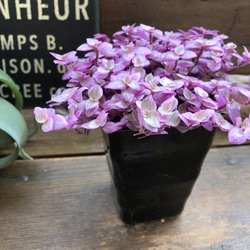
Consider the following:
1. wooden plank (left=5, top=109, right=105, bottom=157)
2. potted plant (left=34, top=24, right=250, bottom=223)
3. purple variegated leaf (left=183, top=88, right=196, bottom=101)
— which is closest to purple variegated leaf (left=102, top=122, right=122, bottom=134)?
potted plant (left=34, top=24, right=250, bottom=223)

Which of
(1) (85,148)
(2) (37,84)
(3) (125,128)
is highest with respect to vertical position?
(3) (125,128)

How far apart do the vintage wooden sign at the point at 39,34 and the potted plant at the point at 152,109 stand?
21cm

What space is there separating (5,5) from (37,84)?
0.19 m

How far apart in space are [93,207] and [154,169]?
171mm

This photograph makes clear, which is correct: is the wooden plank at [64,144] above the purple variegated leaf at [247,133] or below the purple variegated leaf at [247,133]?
below

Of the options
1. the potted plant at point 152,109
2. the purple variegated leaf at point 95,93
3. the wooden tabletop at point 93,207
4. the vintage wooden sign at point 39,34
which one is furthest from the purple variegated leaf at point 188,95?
the vintage wooden sign at point 39,34

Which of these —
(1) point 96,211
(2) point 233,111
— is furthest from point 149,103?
(1) point 96,211

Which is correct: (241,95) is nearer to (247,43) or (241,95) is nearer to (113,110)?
(113,110)

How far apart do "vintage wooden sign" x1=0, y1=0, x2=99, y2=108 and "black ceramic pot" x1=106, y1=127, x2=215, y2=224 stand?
348 millimetres

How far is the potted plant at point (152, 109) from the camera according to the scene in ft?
1.05

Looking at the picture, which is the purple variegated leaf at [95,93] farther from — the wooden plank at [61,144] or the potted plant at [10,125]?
the wooden plank at [61,144]

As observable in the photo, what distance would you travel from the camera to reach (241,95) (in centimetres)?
35

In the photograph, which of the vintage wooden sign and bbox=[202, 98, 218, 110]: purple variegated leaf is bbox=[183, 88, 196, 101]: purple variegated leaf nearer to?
bbox=[202, 98, 218, 110]: purple variegated leaf

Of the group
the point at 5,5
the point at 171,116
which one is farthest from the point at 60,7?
the point at 171,116
